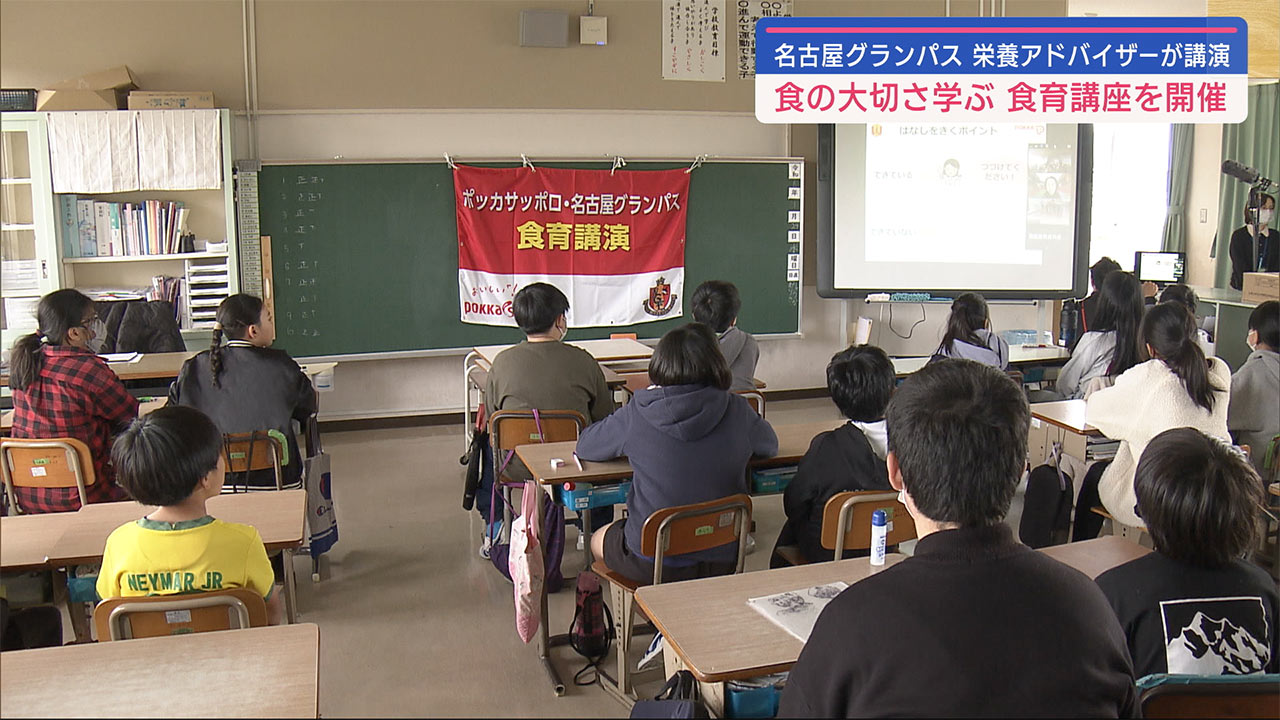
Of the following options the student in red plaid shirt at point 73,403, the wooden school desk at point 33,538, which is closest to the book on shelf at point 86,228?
the student in red plaid shirt at point 73,403

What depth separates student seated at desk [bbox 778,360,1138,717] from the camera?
954 millimetres

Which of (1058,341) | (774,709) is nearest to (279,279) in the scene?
(774,709)

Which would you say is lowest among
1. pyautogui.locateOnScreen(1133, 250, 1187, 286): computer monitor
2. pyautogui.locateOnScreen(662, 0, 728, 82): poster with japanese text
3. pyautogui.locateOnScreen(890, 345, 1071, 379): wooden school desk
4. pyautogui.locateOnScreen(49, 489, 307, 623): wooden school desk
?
pyautogui.locateOnScreen(49, 489, 307, 623): wooden school desk

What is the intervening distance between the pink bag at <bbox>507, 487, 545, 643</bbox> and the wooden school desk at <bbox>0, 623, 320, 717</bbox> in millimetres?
1076

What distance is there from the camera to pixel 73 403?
2.85m

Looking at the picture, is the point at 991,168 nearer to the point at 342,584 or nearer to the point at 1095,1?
the point at 1095,1

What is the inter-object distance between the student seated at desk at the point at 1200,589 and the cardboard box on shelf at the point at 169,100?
15.3 feet

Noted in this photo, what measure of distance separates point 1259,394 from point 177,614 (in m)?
3.35

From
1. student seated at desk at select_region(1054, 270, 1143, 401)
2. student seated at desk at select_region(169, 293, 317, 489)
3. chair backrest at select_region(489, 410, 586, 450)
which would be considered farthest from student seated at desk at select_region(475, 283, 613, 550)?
student seated at desk at select_region(1054, 270, 1143, 401)

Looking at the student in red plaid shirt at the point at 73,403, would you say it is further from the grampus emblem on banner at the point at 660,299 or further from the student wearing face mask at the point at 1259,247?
the student wearing face mask at the point at 1259,247

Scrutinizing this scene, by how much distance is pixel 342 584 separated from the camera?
334 centimetres

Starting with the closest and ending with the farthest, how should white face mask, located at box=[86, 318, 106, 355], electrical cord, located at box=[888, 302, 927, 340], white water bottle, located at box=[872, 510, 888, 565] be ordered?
white water bottle, located at box=[872, 510, 888, 565], white face mask, located at box=[86, 318, 106, 355], electrical cord, located at box=[888, 302, 927, 340]

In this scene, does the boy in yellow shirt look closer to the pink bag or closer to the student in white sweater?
the pink bag

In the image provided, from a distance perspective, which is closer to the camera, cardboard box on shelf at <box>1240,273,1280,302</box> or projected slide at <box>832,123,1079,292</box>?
cardboard box on shelf at <box>1240,273,1280,302</box>
